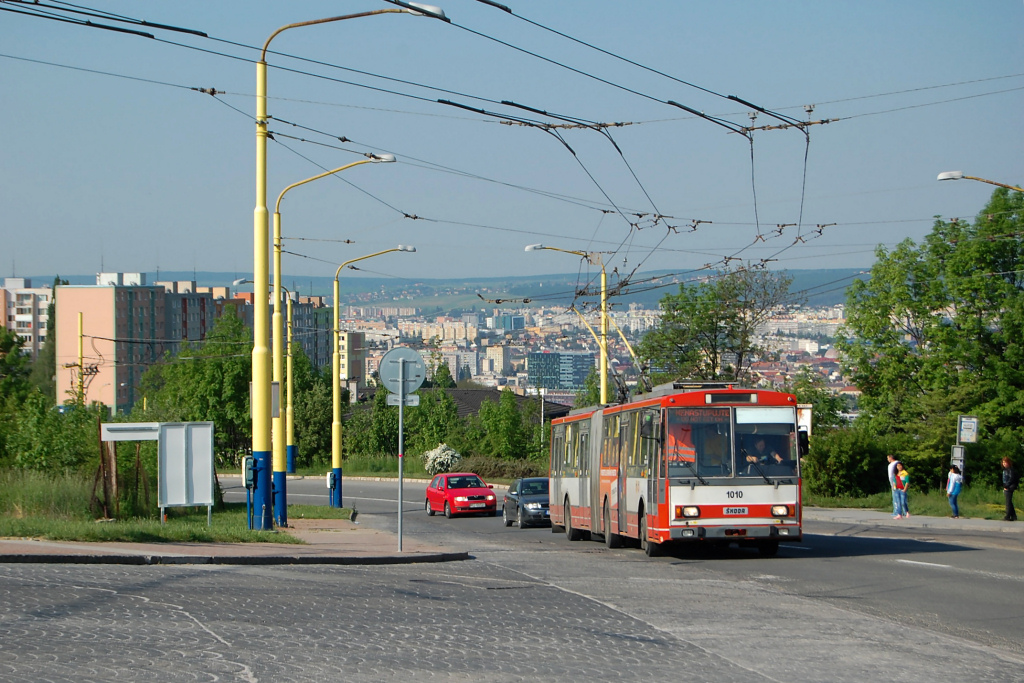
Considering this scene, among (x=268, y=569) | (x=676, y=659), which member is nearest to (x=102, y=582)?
(x=268, y=569)

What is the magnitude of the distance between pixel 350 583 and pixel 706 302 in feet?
147

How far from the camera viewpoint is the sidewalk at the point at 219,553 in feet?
47.9

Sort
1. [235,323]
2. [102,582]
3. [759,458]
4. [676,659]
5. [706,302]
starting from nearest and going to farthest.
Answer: [676,659], [102,582], [759,458], [706,302], [235,323]

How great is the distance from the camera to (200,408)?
91.4m

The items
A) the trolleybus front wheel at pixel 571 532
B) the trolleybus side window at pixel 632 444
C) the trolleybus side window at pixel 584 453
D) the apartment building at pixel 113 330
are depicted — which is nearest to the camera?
the trolleybus side window at pixel 632 444

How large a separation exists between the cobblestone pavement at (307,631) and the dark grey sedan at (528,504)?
17.4 metres

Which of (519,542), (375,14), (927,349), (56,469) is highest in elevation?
(375,14)

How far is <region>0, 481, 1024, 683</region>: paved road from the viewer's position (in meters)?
8.46

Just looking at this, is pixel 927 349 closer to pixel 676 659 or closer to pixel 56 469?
pixel 56 469

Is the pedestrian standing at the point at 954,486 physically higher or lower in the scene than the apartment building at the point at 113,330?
lower

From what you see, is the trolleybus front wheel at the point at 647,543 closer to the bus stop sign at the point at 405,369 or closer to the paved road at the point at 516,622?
the paved road at the point at 516,622

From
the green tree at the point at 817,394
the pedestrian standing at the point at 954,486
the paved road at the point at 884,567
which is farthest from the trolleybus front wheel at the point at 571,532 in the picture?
the green tree at the point at 817,394

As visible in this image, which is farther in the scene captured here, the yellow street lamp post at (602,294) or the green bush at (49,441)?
the yellow street lamp post at (602,294)

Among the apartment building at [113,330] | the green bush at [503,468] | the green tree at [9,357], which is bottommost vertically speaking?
the green bush at [503,468]
